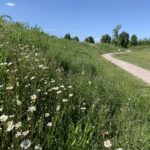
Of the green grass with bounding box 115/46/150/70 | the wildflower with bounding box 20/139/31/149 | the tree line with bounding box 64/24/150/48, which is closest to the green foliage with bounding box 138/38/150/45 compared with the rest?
the tree line with bounding box 64/24/150/48

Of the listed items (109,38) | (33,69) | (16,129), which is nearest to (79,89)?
(33,69)

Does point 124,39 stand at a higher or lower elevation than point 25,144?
lower

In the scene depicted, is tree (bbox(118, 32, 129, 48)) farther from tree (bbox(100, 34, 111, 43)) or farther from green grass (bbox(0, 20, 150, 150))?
green grass (bbox(0, 20, 150, 150))

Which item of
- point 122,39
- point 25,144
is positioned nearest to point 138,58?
point 25,144

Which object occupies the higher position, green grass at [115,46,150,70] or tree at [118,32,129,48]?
green grass at [115,46,150,70]

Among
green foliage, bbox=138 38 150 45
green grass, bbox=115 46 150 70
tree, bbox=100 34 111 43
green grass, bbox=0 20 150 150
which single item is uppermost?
green grass, bbox=0 20 150 150

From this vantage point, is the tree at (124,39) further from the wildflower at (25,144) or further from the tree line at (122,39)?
the wildflower at (25,144)

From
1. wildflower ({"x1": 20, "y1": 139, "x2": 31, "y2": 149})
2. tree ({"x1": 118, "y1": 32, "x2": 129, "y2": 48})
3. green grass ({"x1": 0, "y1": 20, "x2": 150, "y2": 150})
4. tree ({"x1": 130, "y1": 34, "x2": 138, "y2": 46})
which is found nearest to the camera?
wildflower ({"x1": 20, "y1": 139, "x2": 31, "y2": 149})

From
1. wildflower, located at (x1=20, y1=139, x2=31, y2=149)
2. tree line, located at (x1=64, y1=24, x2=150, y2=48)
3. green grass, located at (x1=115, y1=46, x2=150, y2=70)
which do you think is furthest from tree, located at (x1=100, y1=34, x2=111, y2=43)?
wildflower, located at (x1=20, y1=139, x2=31, y2=149)

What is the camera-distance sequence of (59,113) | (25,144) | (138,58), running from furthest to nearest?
1. (138,58)
2. (59,113)
3. (25,144)

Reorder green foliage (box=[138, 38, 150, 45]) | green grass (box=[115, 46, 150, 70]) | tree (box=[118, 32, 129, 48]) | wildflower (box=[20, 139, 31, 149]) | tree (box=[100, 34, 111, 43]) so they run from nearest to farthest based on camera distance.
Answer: wildflower (box=[20, 139, 31, 149]), green grass (box=[115, 46, 150, 70]), tree (box=[118, 32, 129, 48]), green foliage (box=[138, 38, 150, 45]), tree (box=[100, 34, 111, 43])

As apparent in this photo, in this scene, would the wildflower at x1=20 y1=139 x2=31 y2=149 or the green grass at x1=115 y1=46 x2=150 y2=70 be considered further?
the green grass at x1=115 y1=46 x2=150 y2=70

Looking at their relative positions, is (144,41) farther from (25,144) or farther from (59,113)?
(25,144)

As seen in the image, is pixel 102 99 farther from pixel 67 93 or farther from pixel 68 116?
pixel 68 116
